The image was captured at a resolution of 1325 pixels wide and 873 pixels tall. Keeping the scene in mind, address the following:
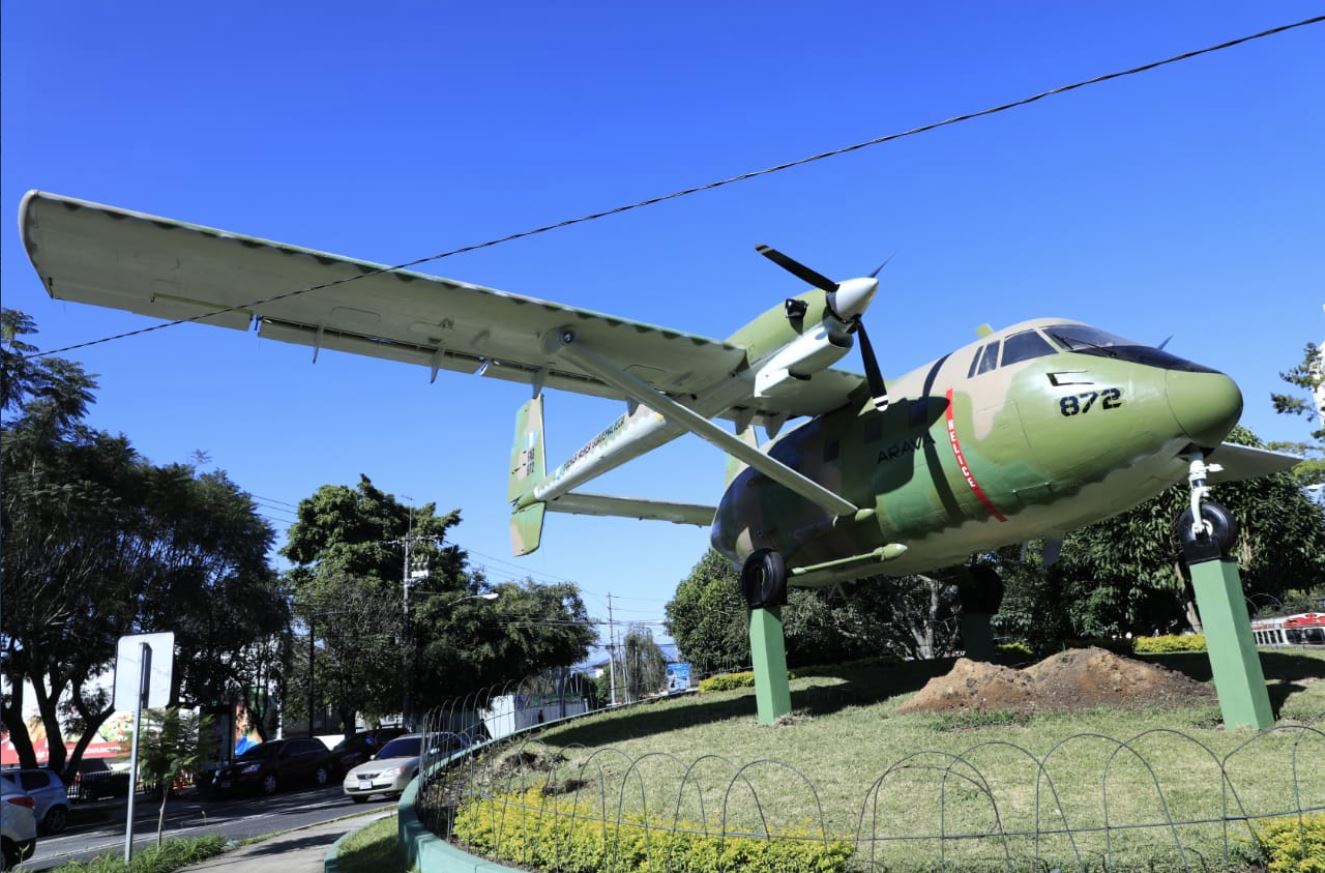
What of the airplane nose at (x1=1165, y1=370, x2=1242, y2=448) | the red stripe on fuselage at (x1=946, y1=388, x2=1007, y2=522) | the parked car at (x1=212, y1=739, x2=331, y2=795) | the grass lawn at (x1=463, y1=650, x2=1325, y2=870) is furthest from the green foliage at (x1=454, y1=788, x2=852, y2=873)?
the parked car at (x1=212, y1=739, x2=331, y2=795)

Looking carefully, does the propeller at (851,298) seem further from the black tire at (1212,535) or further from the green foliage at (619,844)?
the green foliage at (619,844)

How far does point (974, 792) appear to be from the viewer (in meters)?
7.78

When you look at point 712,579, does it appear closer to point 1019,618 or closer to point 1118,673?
point 1019,618

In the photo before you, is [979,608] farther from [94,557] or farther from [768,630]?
[94,557]

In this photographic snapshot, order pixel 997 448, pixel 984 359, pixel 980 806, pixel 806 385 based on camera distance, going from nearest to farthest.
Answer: pixel 980 806, pixel 997 448, pixel 984 359, pixel 806 385

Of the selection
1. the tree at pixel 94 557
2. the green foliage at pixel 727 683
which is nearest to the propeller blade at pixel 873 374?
the green foliage at pixel 727 683

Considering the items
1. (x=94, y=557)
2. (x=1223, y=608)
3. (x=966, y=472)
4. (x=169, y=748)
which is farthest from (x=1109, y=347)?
(x=94, y=557)

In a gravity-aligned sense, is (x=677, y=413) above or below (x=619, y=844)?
above

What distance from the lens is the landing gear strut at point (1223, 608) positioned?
9125mm

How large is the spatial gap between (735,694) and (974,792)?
10163 millimetres

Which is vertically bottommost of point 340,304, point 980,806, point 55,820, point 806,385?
point 55,820

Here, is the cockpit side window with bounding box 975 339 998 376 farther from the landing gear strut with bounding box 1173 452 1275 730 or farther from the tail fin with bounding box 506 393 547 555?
the tail fin with bounding box 506 393 547 555

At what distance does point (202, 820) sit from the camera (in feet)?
65.3

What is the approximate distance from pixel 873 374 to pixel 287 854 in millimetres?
11133
